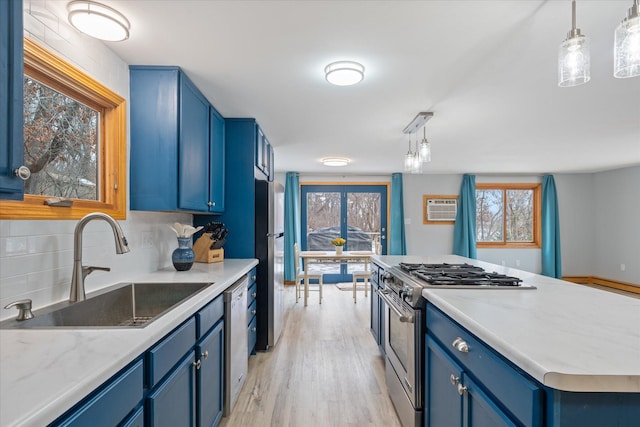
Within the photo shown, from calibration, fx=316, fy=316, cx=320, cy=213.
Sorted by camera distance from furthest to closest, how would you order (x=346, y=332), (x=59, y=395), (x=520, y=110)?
(x=346, y=332) < (x=520, y=110) < (x=59, y=395)

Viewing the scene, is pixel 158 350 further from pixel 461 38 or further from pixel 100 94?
pixel 461 38

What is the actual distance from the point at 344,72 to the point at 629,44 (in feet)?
4.23

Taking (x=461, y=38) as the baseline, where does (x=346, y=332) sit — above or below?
below

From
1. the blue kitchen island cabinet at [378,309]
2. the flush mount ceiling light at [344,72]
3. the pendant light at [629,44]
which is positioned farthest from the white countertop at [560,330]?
the flush mount ceiling light at [344,72]

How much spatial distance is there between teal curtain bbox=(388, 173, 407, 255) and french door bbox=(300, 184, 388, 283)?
0.72 ft

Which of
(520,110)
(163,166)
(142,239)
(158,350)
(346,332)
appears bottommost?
(346,332)

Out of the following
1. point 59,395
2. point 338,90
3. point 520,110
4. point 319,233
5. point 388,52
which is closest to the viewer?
point 59,395

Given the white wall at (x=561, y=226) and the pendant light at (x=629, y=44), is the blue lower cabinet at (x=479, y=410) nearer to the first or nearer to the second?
the pendant light at (x=629, y=44)

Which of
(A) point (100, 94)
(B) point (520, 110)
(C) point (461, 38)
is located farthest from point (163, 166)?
(B) point (520, 110)

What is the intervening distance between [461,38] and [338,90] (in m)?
0.91

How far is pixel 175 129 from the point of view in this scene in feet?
6.60

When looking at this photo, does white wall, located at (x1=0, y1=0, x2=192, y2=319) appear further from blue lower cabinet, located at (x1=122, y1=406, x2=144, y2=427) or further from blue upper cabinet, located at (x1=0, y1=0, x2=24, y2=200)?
blue lower cabinet, located at (x1=122, y1=406, x2=144, y2=427)

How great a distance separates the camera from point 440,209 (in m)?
6.50

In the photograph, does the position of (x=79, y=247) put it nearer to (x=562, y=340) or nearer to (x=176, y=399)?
(x=176, y=399)
